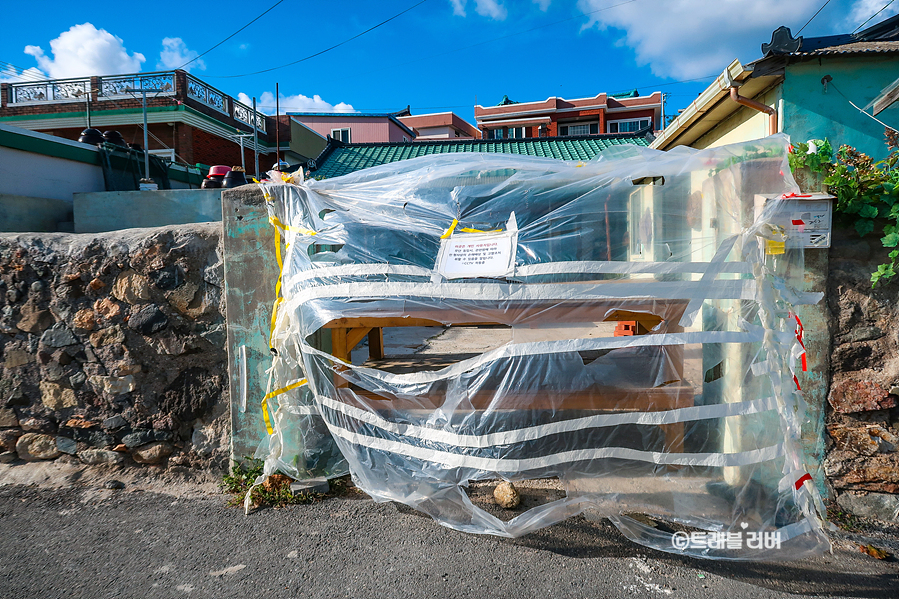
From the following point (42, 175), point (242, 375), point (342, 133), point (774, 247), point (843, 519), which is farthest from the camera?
point (342, 133)

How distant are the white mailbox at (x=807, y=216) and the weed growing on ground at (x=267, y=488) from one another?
109 inches

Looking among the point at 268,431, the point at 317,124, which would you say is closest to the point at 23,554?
the point at 268,431

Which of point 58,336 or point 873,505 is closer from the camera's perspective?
point 873,505

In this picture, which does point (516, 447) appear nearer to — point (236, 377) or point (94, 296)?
point (236, 377)

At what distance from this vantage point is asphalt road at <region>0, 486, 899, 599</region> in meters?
2.29

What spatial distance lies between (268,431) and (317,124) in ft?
79.0

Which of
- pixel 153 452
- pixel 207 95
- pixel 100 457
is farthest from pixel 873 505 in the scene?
pixel 207 95

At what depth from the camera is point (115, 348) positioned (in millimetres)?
3357

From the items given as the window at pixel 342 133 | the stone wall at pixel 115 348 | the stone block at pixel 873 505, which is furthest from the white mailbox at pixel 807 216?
the window at pixel 342 133

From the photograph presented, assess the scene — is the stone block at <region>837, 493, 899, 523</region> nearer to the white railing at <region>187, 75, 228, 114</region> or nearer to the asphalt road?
the asphalt road

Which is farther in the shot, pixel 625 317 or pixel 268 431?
pixel 268 431

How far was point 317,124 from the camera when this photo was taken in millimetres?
24812

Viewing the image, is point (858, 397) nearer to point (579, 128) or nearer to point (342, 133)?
point (342, 133)

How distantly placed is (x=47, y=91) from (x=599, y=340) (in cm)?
1919
